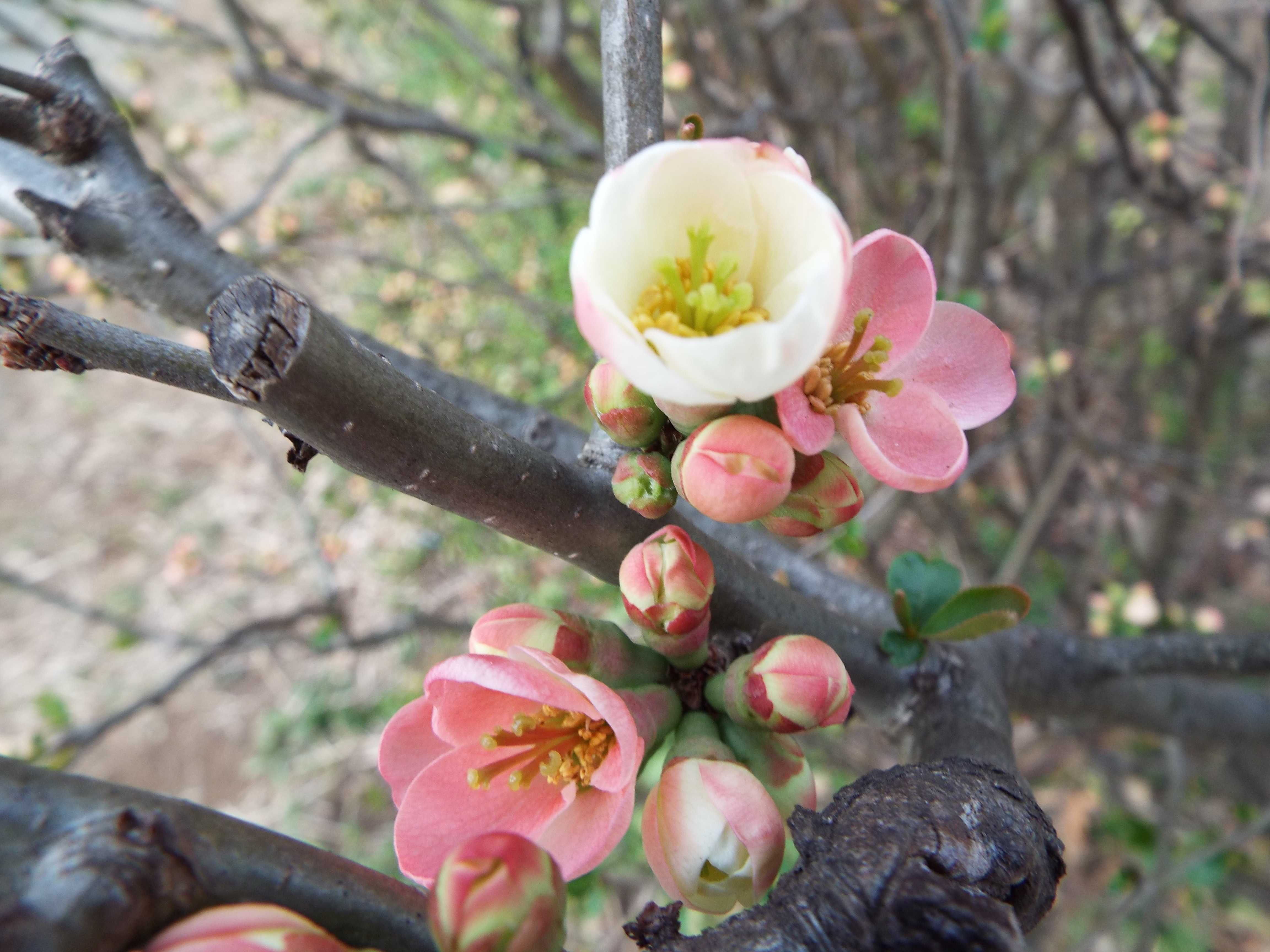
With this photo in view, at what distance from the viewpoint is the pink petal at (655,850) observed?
77cm

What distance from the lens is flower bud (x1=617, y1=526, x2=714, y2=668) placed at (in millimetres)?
723

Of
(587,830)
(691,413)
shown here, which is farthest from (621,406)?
(587,830)

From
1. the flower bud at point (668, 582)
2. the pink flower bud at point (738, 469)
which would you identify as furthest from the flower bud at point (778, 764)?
the pink flower bud at point (738, 469)

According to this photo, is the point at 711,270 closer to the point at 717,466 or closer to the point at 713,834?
the point at 717,466

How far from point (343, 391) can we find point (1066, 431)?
279 centimetres

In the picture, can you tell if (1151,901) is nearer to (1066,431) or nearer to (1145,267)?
(1066,431)

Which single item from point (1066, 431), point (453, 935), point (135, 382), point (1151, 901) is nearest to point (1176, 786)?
point (1151, 901)

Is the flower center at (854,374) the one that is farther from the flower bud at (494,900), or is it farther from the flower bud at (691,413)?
the flower bud at (494,900)

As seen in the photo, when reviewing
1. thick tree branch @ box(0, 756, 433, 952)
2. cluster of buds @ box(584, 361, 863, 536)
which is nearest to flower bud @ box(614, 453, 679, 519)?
cluster of buds @ box(584, 361, 863, 536)

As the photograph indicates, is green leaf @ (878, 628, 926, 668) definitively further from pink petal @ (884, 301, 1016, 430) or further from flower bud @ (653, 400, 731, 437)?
flower bud @ (653, 400, 731, 437)

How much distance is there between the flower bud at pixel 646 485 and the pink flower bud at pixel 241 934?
412 mm

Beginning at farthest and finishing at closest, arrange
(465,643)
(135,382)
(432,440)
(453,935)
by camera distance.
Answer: (135,382) < (465,643) < (432,440) < (453,935)

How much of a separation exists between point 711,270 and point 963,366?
29 cm

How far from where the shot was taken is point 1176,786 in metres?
2.05
